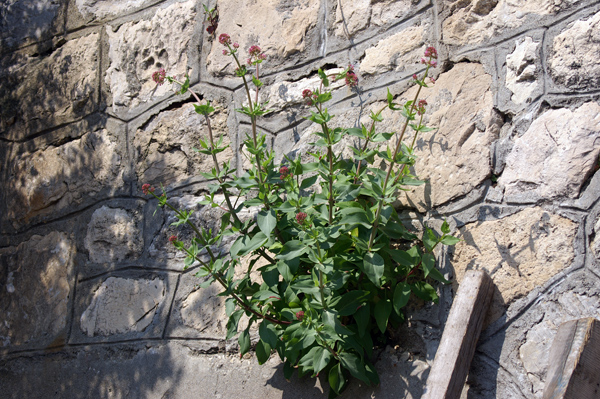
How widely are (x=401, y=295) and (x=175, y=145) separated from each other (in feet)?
4.53

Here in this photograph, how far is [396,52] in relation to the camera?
6.78 ft

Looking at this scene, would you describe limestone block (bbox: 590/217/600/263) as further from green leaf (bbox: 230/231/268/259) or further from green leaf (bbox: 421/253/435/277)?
green leaf (bbox: 230/231/268/259)

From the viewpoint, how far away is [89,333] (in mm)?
2396

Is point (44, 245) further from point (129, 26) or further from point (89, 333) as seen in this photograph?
point (129, 26)

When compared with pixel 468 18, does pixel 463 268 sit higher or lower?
lower

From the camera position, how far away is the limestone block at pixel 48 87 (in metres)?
2.83

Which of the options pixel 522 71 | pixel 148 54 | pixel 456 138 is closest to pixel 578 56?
pixel 522 71

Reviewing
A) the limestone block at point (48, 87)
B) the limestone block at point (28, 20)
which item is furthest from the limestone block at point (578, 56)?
the limestone block at point (28, 20)

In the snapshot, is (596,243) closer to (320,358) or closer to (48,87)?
Answer: (320,358)

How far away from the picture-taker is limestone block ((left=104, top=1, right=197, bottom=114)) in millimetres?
2604

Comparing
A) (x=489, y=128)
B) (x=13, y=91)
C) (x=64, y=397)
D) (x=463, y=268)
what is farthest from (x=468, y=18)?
(x=13, y=91)

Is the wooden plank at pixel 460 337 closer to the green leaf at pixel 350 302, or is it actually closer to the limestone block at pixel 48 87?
the green leaf at pixel 350 302

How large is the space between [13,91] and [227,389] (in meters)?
2.20

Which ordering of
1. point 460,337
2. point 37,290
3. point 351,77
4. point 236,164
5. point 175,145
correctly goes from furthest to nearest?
point 37,290
point 175,145
point 236,164
point 351,77
point 460,337
